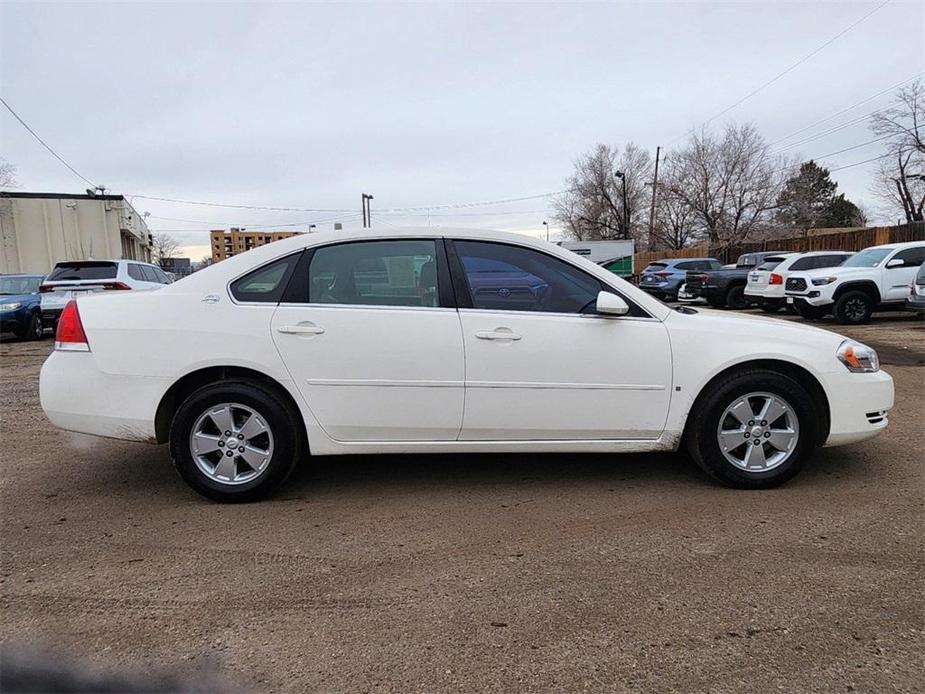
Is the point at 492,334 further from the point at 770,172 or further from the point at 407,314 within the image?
the point at 770,172

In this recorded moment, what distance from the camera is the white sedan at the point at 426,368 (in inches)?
146

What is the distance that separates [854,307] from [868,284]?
53 centimetres

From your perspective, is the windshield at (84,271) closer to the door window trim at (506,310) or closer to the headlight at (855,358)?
the door window trim at (506,310)

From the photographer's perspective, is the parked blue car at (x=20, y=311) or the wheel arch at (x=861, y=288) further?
the wheel arch at (x=861, y=288)

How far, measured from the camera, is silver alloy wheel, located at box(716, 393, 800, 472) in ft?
12.6

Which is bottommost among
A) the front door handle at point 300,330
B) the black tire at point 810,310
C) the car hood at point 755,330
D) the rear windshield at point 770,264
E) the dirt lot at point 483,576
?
the dirt lot at point 483,576

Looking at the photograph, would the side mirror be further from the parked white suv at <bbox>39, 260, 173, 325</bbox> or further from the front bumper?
the parked white suv at <bbox>39, 260, 173, 325</bbox>

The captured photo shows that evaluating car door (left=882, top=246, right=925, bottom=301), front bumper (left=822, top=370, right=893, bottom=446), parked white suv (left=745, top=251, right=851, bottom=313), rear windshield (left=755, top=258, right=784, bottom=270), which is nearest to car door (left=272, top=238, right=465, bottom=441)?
front bumper (left=822, top=370, right=893, bottom=446)

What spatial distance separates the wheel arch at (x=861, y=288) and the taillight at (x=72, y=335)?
45.2 feet

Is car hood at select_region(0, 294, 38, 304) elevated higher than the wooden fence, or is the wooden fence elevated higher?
the wooden fence

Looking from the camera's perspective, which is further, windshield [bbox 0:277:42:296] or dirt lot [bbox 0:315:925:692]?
windshield [bbox 0:277:42:296]

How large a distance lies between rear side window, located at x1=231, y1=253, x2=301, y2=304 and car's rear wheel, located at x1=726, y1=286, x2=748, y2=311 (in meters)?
16.3

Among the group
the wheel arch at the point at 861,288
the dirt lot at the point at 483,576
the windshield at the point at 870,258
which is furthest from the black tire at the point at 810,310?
the dirt lot at the point at 483,576

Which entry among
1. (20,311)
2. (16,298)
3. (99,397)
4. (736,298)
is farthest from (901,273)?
(16,298)
